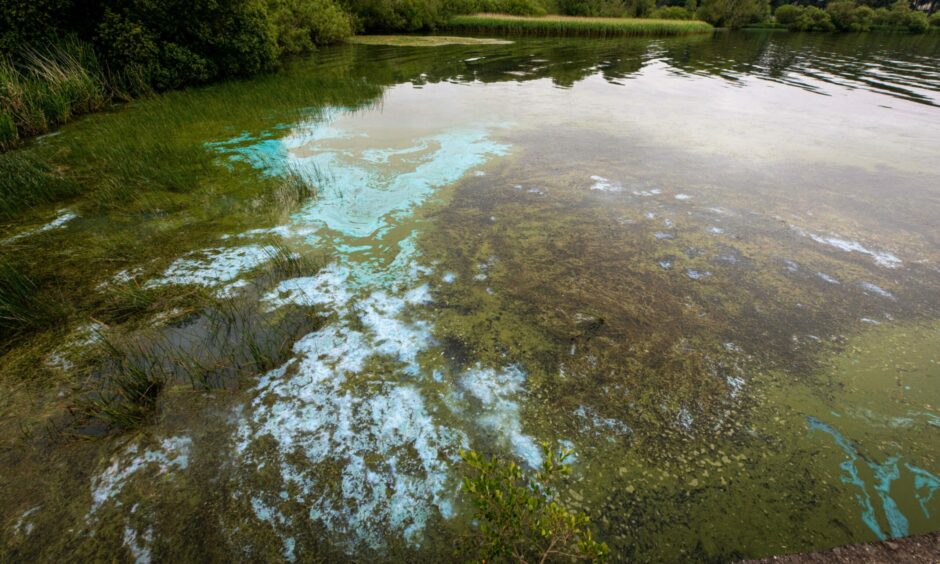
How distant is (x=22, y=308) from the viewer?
9.56ft

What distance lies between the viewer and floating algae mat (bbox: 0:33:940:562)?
6.18 ft

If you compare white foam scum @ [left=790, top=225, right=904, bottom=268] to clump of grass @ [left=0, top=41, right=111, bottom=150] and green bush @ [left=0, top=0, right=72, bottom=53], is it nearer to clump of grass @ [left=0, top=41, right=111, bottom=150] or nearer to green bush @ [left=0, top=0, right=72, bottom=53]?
clump of grass @ [left=0, top=41, right=111, bottom=150]

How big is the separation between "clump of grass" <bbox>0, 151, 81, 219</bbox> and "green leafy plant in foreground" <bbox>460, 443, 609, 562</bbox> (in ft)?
18.6

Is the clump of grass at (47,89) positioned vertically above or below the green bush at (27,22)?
below

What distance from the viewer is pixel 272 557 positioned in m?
1.73

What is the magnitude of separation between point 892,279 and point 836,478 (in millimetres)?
2576

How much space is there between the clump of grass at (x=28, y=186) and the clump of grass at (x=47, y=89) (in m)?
1.41

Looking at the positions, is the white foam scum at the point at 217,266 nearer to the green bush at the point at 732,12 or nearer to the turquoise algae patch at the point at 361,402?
the turquoise algae patch at the point at 361,402

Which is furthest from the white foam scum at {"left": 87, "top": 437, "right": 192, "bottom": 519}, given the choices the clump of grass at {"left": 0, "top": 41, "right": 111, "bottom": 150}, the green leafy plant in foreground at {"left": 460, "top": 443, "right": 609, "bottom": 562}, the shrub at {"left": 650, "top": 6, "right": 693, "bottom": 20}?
the shrub at {"left": 650, "top": 6, "right": 693, "bottom": 20}

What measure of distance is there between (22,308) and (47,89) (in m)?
6.69

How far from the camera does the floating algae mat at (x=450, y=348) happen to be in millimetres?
1885

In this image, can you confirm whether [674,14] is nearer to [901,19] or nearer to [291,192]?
[901,19]

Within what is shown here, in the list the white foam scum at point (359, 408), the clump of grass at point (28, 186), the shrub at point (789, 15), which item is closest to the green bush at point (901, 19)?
the shrub at point (789, 15)

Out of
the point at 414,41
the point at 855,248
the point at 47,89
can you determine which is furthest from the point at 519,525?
the point at 414,41
